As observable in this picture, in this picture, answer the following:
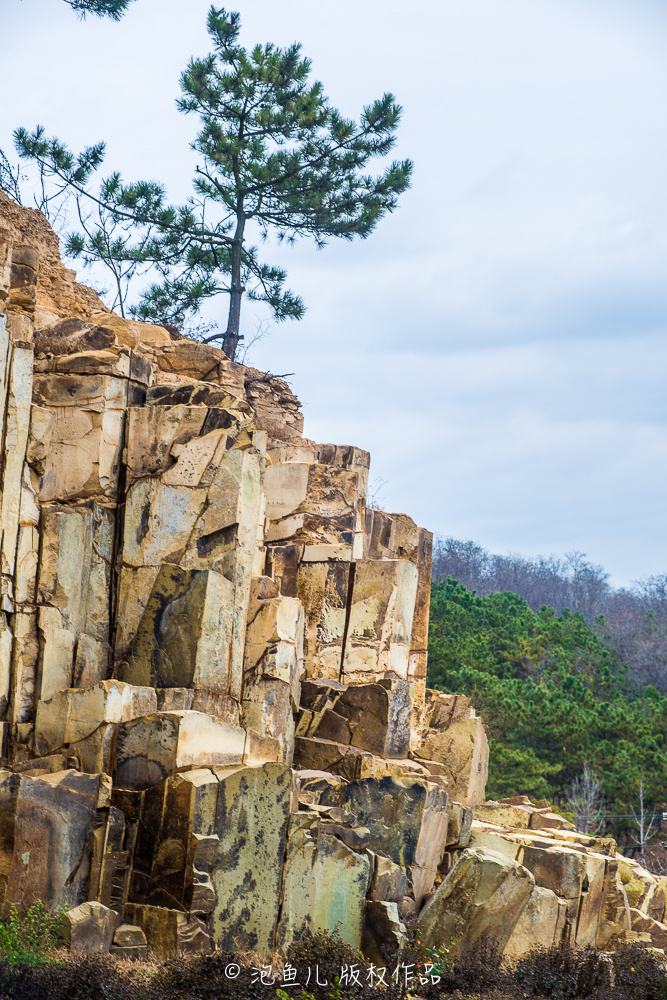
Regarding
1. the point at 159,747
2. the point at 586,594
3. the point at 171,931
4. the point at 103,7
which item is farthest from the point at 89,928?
the point at 586,594

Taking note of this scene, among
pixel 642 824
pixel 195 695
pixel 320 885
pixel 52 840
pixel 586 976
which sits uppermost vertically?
pixel 195 695

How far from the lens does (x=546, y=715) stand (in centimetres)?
2097

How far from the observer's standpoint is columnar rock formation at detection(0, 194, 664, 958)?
8055 millimetres

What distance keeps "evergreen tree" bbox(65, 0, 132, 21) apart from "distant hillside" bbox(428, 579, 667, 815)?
1298 centimetres

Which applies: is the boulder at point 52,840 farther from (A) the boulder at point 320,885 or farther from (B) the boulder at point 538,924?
(B) the boulder at point 538,924

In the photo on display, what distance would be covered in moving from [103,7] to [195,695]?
30.1 feet

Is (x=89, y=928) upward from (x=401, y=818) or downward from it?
downward

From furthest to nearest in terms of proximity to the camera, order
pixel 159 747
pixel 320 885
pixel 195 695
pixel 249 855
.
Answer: pixel 195 695 < pixel 320 885 < pixel 159 747 < pixel 249 855

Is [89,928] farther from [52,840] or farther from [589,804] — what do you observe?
[589,804]

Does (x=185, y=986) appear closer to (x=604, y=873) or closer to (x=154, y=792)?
(x=154, y=792)

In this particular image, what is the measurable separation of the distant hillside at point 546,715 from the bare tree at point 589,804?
0.22m

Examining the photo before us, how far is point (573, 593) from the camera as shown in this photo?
172 ft

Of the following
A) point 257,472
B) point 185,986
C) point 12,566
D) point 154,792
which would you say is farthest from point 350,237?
point 185,986

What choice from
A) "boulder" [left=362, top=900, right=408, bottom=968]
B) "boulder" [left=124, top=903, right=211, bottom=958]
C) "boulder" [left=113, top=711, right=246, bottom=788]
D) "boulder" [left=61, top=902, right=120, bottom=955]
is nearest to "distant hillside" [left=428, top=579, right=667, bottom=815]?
"boulder" [left=362, top=900, right=408, bottom=968]
